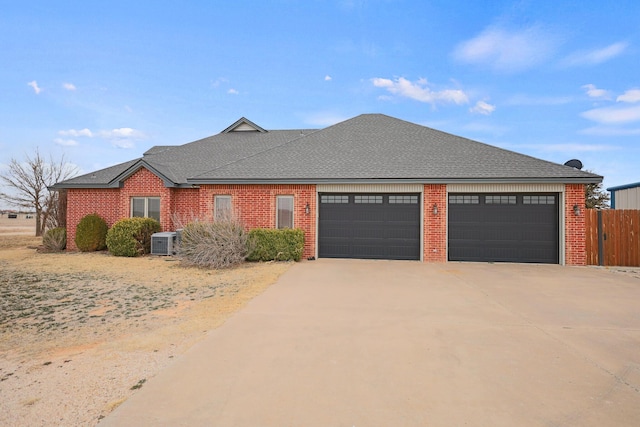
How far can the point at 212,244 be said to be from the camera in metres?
10.1

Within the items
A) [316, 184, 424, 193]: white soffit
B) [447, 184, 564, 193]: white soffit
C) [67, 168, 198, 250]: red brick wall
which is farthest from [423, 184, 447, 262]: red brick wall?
[67, 168, 198, 250]: red brick wall

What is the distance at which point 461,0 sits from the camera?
12352 mm

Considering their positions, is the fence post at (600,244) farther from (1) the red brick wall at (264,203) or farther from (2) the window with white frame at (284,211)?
(2) the window with white frame at (284,211)

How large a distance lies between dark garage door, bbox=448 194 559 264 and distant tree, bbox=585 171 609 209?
20.6 meters

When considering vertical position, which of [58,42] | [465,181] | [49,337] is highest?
[58,42]

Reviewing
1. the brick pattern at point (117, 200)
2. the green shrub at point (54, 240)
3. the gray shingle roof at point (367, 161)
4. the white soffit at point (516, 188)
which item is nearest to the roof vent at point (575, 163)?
the gray shingle roof at point (367, 161)

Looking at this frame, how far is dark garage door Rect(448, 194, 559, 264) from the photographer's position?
37.8ft

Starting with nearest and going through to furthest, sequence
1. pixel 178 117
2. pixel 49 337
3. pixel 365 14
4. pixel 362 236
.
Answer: pixel 49 337 → pixel 362 236 → pixel 365 14 → pixel 178 117

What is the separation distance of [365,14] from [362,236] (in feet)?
29.8

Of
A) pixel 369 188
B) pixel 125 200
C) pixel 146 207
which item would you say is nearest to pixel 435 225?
pixel 369 188

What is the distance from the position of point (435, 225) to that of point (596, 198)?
2491 centimetres

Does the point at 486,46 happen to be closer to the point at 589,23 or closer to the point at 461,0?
the point at 461,0

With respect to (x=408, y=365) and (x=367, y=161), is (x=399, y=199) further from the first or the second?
(x=408, y=365)

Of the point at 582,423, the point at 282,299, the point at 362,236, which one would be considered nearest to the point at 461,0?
the point at 362,236
